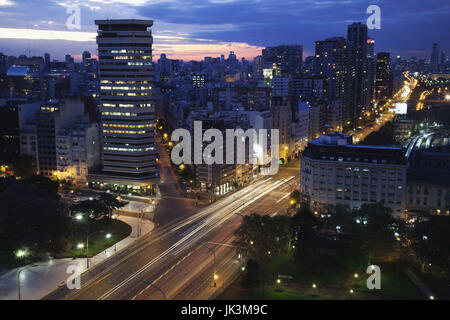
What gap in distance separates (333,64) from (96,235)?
102568mm

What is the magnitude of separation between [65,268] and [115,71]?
103 ft

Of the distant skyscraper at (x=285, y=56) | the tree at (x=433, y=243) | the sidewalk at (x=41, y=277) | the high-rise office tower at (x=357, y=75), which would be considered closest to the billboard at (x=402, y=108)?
the high-rise office tower at (x=357, y=75)

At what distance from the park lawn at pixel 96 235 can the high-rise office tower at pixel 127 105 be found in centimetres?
1380

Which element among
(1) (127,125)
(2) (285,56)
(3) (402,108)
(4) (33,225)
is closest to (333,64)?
(3) (402,108)

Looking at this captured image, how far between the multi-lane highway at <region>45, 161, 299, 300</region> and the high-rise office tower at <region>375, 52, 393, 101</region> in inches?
5202

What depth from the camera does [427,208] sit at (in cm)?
5044

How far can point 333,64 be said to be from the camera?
13275 cm

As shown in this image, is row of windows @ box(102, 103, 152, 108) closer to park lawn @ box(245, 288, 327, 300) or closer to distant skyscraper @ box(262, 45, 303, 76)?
park lawn @ box(245, 288, 327, 300)

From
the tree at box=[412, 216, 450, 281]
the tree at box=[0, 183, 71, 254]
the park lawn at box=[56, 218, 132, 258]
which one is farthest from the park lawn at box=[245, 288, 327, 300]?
the tree at box=[0, 183, 71, 254]

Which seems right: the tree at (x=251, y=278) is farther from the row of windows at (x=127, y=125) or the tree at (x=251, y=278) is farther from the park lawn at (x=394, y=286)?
the row of windows at (x=127, y=125)

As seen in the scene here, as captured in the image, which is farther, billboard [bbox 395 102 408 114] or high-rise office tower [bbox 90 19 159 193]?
billboard [bbox 395 102 408 114]

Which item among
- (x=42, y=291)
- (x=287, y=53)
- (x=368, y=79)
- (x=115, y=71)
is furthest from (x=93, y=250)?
(x=287, y=53)

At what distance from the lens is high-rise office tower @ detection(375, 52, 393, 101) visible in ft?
574
